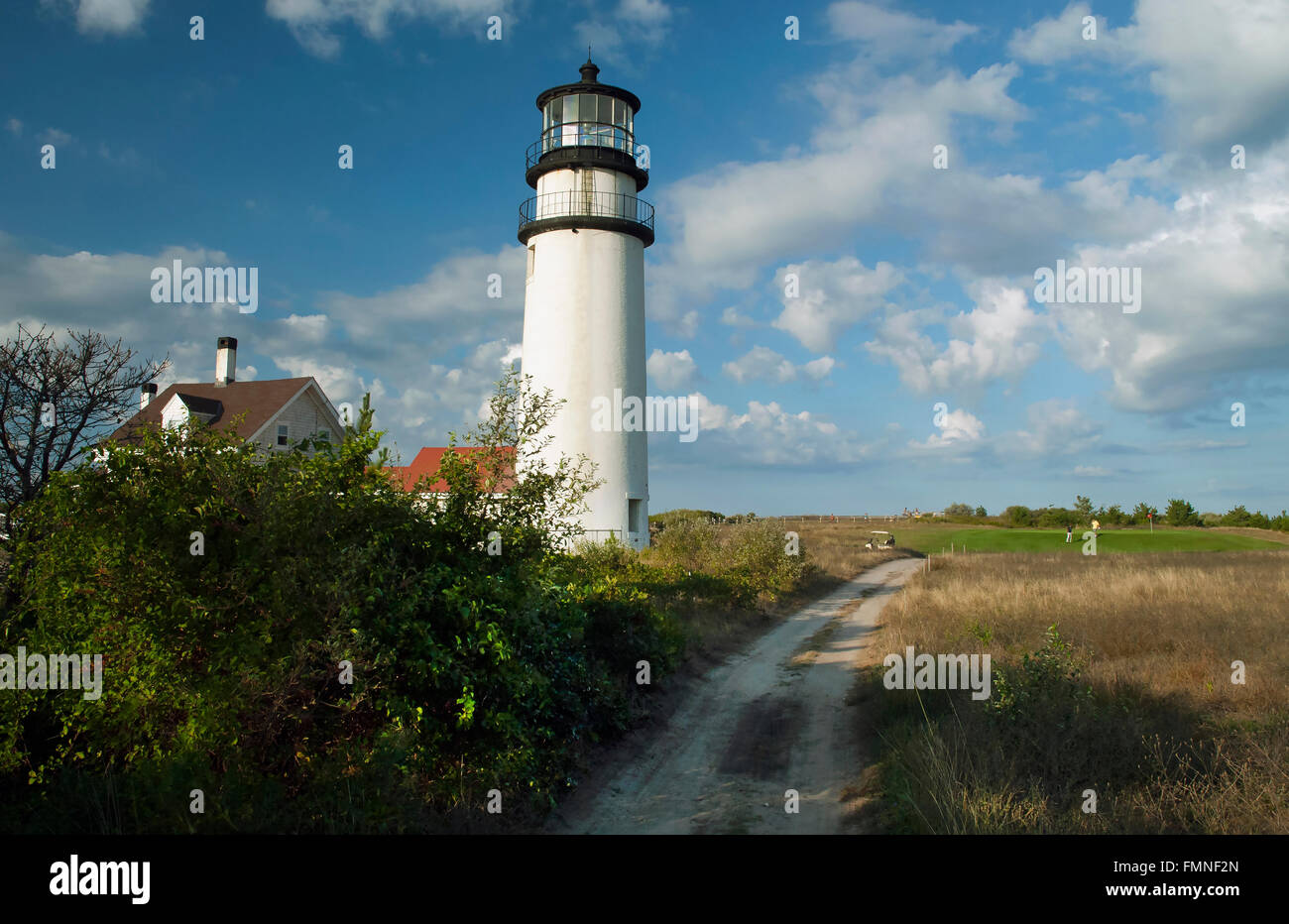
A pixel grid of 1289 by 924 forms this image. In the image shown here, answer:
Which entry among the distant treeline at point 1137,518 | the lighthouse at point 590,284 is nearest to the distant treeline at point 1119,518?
the distant treeline at point 1137,518

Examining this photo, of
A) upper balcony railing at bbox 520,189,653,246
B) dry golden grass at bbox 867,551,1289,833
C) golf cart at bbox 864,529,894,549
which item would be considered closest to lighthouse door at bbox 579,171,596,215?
upper balcony railing at bbox 520,189,653,246

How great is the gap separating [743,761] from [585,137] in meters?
20.9

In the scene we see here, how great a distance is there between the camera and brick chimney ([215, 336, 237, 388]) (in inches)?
1045

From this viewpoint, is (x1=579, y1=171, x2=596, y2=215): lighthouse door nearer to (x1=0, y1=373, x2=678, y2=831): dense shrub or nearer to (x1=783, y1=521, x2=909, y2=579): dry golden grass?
(x1=783, y1=521, x2=909, y2=579): dry golden grass

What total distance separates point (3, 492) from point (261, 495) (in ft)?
15.1

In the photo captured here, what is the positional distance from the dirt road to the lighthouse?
10.9 m

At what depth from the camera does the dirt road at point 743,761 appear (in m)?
7.08

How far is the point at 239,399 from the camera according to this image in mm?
25484

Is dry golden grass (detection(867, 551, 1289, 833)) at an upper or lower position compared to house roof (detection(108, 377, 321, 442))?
lower

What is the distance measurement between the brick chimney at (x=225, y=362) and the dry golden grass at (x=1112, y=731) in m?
24.1

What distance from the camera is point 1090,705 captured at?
316 inches

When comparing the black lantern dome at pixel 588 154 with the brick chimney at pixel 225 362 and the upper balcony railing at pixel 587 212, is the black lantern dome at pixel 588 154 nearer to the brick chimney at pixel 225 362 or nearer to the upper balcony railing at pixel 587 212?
the upper balcony railing at pixel 587 212
